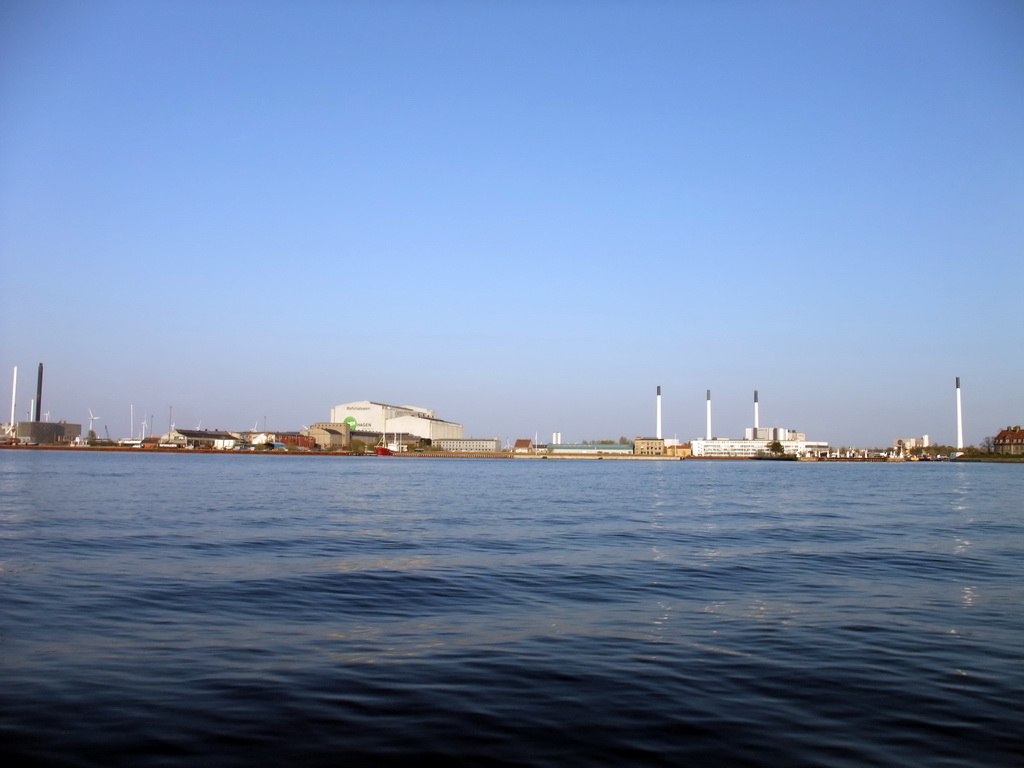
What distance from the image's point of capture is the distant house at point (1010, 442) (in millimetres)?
145250

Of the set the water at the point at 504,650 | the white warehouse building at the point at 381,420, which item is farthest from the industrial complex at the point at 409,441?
the water at the point at 504,650

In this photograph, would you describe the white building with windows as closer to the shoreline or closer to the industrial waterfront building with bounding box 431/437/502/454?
the shoreline

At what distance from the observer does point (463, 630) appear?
9398 millimetres

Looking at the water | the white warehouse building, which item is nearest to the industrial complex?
Result: the white warehouse building

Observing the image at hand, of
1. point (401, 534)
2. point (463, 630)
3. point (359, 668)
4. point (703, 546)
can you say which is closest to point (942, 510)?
point (703, 546)

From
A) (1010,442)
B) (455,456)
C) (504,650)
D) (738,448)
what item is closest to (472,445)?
(455,456)

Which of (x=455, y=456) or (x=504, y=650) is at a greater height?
(x=455, y=456)

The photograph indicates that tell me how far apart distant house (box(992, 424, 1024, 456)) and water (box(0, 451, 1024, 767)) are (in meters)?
150

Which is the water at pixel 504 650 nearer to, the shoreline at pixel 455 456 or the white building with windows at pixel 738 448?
the shoreline at pixel 455 456

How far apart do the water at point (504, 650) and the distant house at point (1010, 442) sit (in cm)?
15038

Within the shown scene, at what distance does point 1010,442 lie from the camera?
147 meters

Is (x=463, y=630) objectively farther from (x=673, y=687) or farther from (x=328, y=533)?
(x=328, y=533)

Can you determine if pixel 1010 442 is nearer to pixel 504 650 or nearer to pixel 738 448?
pixel 738 448

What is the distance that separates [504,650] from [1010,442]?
167 m
